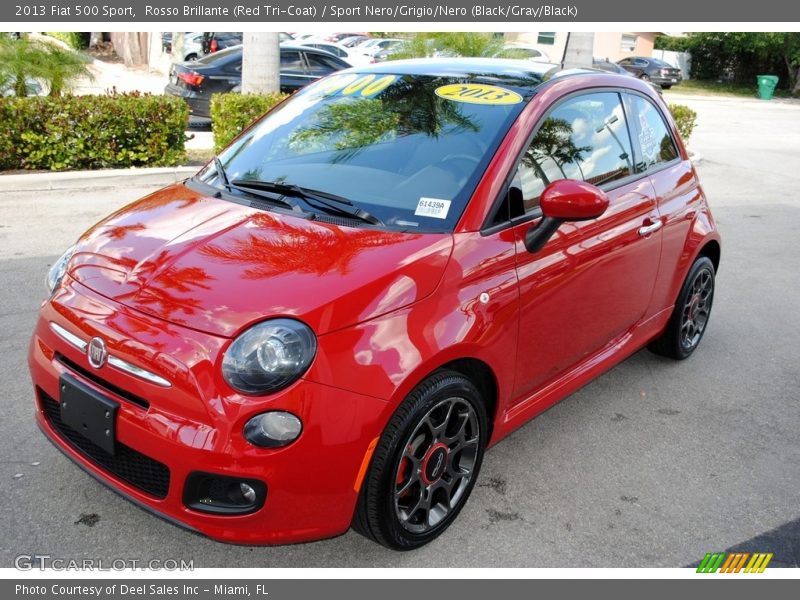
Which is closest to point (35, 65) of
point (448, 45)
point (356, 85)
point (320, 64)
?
point (320, 64)

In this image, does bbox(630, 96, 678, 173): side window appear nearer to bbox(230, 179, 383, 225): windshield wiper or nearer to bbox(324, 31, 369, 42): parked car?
bbox(230, 179, 383, 225): windshield wiper

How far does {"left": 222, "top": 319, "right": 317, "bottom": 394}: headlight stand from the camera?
2.47 meters

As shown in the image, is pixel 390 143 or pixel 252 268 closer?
pixel 252 268

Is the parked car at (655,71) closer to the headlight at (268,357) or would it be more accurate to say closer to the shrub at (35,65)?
the shrub at (35,65)

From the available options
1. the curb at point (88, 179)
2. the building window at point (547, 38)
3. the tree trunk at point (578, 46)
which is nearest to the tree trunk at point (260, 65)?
the curb at point (88, 179)

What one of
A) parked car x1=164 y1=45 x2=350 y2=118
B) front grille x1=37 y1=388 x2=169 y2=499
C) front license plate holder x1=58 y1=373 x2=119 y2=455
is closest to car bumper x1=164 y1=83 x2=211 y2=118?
parked car x1=164 y1=45 x2=350 y2=118

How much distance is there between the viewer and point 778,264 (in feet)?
24.1

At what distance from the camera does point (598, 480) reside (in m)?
3.60

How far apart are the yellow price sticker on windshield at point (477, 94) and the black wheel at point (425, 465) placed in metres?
1.34

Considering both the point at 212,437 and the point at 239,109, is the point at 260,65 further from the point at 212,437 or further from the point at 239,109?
the point at 212,437

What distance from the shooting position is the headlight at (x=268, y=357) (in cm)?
247

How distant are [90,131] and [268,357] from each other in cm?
772

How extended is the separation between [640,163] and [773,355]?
76.4 inches
